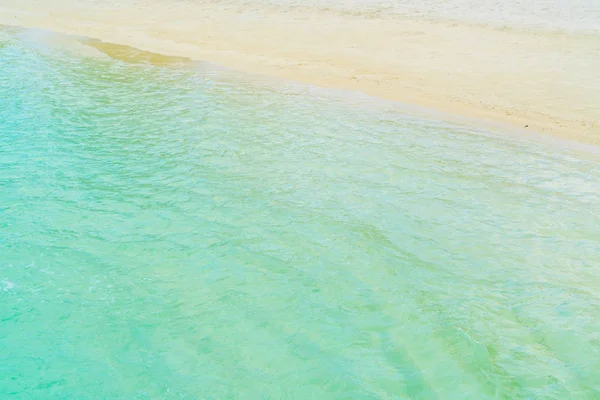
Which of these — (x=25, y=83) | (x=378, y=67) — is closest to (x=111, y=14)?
(x=25, y=83)

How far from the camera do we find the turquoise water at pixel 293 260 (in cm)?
490

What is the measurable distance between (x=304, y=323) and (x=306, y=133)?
17.9 feet

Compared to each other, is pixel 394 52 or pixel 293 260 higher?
pixel 394 52

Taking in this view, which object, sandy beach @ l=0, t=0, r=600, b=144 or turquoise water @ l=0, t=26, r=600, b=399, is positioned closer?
turquoise water @ l=0, t=26, r=600, b=399

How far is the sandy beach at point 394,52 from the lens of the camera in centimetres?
1158

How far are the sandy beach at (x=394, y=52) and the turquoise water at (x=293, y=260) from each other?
1716mm

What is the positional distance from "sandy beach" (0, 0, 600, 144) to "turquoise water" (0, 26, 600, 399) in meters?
1.72

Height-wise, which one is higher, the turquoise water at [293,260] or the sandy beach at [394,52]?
the sandy beach at [394,52]

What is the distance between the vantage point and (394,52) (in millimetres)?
15414

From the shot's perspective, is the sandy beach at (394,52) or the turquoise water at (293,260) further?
the sandy beach at (394,52)

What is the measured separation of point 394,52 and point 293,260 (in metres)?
10.6

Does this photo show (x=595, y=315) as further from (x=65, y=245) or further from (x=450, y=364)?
(x=65, y=245)

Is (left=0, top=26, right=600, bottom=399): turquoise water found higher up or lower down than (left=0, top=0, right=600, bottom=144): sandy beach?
lower down

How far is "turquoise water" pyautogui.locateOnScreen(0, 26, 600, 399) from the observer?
16.1 feet
